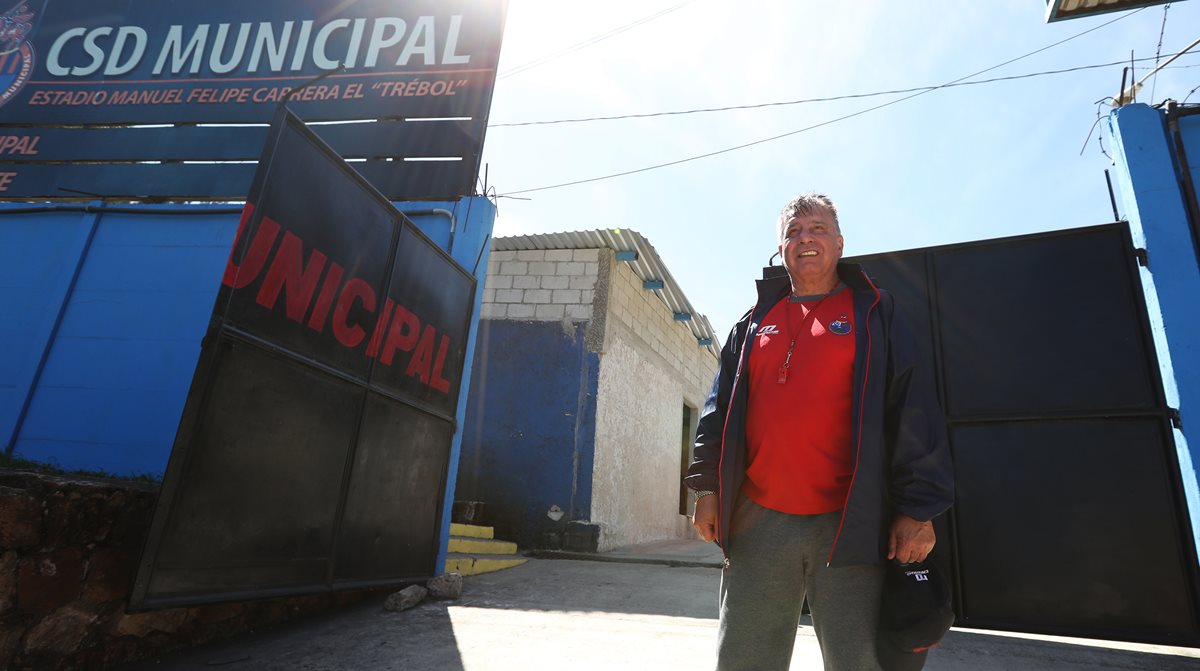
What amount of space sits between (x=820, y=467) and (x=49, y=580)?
285 centimetres

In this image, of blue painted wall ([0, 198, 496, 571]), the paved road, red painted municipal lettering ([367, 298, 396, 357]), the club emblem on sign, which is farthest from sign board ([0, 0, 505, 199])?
the paved road

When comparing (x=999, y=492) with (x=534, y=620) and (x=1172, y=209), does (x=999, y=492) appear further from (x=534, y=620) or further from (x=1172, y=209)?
(x=534, y=620)

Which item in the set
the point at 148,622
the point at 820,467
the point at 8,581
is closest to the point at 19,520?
the point at 8,581

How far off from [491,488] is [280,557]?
5.09 metres

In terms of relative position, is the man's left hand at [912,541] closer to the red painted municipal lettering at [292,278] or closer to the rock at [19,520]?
the red painted municipal lettering at [292,278]

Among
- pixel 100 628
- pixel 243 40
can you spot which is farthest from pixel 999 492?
pixel 243 40

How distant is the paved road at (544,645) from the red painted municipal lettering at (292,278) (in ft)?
5.42

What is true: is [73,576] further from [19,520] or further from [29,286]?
[29,286]

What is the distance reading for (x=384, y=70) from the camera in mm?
5785

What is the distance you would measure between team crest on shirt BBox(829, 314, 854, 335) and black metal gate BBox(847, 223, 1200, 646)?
2414 mm

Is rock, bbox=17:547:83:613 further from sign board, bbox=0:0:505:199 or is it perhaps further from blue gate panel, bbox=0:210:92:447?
sign board, bbox=0:0:505:199

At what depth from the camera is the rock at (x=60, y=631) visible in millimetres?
2232

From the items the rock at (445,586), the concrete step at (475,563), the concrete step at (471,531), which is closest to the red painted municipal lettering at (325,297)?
the rock at (445,586)

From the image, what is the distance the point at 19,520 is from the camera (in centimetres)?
220
